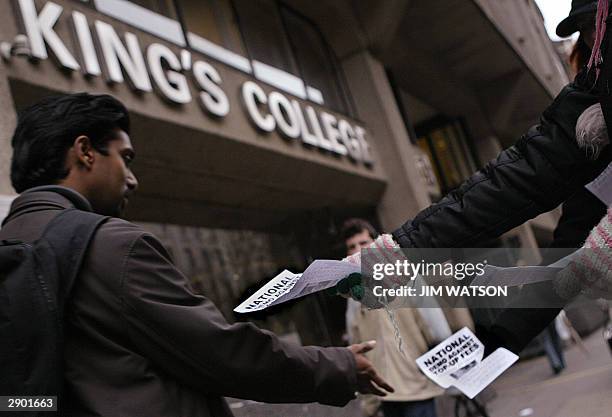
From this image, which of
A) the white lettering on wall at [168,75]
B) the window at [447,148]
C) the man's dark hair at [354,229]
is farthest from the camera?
the window at [447,148]

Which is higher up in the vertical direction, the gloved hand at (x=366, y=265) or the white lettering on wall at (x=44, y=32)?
the white lettering on wall at (x=44, y=32)

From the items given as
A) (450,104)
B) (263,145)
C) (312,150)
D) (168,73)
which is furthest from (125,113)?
(450,104)

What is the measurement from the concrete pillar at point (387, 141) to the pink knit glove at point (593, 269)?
8.24 metres

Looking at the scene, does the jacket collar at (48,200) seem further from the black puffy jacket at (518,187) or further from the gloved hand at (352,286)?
the black puffy jacket at (518,187)

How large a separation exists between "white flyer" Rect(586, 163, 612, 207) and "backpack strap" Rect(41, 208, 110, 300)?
150 cm

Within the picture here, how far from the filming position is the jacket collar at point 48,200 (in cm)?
169

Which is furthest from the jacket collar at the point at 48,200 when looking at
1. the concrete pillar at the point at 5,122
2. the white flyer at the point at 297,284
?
the concrete pillar at the point at 5,122

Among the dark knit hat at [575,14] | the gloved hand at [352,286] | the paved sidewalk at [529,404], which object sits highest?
the dark knit hat at [575,14]

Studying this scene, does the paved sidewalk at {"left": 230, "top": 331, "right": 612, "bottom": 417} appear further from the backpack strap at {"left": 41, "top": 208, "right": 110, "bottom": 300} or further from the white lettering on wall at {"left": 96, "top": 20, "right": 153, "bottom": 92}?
the white lettering on wall at {"left": 96, "top": 20, "right": 153, "bottom": 92}

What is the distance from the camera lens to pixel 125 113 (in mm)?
2008

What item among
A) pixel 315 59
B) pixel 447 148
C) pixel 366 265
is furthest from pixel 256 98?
pixel 447 148

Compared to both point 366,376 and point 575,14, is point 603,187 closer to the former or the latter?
point 575,14

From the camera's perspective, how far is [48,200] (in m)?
1.69

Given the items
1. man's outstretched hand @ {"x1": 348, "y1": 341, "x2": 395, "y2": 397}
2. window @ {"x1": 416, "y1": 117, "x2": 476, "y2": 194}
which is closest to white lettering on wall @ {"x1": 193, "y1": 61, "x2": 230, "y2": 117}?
man's outstretched hand @ {"x1": 348, "y1": 341, "x2": 395, "y2": 397}
